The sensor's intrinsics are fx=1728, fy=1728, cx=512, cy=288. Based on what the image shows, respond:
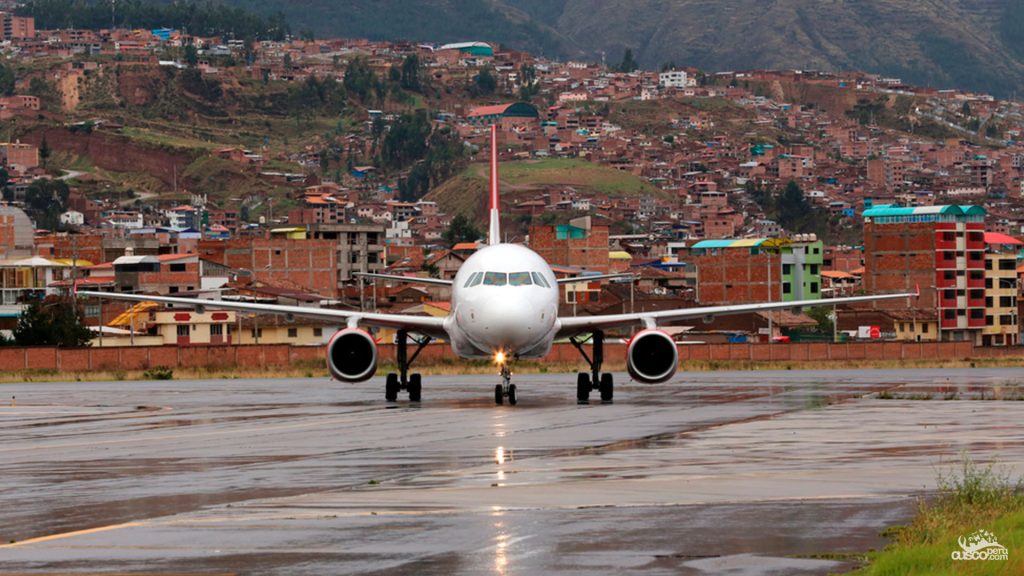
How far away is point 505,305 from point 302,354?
45.0m

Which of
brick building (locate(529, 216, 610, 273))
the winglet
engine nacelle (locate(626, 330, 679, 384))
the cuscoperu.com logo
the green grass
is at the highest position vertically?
brick building (locate(529, 216, 610, 273))

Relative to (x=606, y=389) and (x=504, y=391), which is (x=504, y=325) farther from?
(x=606, y=389)

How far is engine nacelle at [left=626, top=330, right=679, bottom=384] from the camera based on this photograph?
3800cm

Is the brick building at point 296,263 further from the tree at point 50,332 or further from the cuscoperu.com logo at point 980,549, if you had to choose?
the cuscoperu.com logo at point 980,549

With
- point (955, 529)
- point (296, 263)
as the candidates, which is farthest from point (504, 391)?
point (296, 263)

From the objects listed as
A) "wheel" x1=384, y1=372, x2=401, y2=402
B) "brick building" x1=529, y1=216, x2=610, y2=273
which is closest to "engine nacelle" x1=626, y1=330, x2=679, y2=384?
"wheel" x1=384, y1=372, x2=401, y2=402

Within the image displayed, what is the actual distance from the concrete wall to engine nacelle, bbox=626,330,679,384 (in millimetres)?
34343

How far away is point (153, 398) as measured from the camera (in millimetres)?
45156

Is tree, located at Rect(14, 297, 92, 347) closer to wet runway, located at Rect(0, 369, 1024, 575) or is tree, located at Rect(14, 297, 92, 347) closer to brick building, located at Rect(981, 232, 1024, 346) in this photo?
wet runway, located at Rect(0, 369, 1024, 575)

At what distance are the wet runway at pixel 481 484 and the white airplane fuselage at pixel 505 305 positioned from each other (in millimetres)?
1519

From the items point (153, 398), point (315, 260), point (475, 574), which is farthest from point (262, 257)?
point (475, 574)

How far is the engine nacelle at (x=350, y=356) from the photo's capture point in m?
38.2

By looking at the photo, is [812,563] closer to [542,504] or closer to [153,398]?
[542,504]

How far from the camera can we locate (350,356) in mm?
38406
